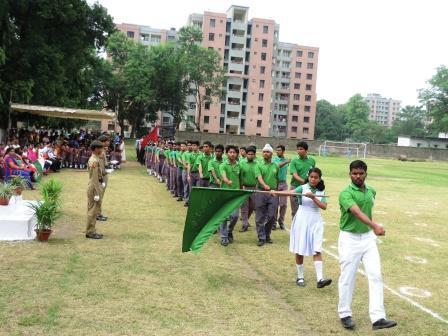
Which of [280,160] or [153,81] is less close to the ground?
[153,81]

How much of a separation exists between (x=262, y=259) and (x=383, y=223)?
576 centimetres

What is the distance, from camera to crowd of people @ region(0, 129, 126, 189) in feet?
49.2

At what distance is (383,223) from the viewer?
43.0 ft

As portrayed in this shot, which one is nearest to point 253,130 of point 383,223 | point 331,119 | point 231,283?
point 331,119

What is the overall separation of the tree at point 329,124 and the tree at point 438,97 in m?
36.0

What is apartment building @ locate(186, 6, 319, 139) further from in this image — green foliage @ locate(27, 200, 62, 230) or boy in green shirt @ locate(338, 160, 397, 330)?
boy in green shirt @ locate(338, 160, 397, 330)

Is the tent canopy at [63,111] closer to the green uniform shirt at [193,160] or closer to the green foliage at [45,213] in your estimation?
the green uniform shirt at [193,160]

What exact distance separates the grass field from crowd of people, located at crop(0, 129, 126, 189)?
4610 mm

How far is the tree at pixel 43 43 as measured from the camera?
2305 cm

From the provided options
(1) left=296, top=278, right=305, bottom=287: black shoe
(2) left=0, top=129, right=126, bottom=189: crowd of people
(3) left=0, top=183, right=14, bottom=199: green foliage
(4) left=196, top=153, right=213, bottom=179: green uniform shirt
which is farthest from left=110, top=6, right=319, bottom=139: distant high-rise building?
(1) left=296, top=278, right=305, bottom=287: black shoe

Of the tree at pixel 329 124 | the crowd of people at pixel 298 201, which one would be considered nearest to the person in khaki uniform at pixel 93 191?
the crowd of people at pixel 298 201

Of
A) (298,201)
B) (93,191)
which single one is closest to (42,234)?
(93,191)

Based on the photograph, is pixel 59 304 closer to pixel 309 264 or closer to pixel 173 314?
pixel 173 314

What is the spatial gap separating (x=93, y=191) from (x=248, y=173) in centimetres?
295
